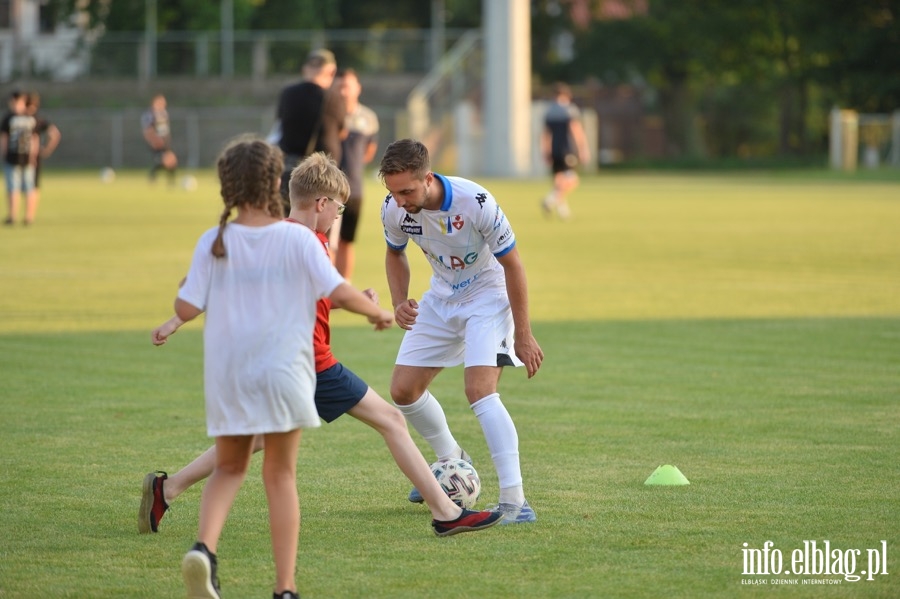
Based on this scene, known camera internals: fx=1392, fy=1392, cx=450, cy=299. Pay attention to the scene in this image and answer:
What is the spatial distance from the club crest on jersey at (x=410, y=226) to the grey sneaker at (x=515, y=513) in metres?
1.31

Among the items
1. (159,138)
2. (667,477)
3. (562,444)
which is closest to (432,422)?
(667,477)

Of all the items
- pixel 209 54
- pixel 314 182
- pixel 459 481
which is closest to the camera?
pixel 314 182

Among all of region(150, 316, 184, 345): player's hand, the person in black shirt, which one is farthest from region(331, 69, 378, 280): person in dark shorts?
region(150, 316, 184, 345): player's hand

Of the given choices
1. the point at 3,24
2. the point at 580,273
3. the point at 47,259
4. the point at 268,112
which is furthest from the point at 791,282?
the point at 3,24

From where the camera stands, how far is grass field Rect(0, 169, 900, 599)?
17.2ft

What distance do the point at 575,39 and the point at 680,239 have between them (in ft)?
149

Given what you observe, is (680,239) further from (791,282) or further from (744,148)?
(744,148)

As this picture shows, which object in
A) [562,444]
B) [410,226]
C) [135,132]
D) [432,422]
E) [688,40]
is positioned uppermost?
[688,40]

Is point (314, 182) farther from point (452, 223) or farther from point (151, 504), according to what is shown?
point (151, 504)

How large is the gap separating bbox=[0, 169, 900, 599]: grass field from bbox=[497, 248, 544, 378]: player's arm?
671 mm

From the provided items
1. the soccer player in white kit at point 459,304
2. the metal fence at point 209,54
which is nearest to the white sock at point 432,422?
the soccer player in white kit at point 459,304

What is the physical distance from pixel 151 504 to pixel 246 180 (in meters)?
1.74

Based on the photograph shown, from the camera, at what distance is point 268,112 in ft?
173

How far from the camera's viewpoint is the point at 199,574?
4668 millimetres
